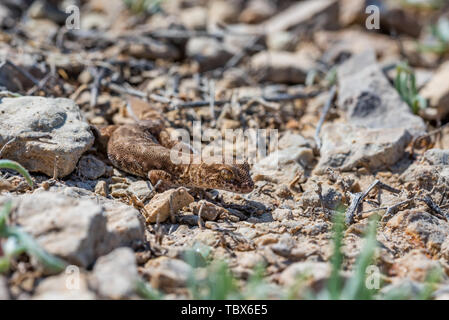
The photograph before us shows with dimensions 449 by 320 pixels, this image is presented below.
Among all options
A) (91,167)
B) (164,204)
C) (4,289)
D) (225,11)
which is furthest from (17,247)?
(225,11)

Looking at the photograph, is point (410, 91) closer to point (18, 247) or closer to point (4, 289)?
point (18, 247)

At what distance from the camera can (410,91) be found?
22.0 feet

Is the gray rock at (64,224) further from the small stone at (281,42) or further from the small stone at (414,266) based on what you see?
the small stone at (281,42)

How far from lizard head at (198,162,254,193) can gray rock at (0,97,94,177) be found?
4.40ft

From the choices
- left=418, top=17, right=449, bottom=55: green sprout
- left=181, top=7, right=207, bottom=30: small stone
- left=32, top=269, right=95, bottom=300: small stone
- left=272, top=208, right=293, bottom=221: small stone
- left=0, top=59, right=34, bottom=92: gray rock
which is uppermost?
left=181, top=7, right=207, bottom=30: small stone

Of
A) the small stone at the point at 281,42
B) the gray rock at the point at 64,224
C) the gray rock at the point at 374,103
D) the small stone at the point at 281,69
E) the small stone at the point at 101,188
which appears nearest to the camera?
the gray rock at the point at 64,224

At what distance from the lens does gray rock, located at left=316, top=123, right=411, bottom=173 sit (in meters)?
5.52

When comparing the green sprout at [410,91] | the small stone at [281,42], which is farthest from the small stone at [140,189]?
the small stone at [281,42]

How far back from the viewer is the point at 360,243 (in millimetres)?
4086

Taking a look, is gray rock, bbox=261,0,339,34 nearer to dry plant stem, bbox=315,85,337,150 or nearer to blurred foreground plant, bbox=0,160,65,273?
dry plant stem, bbox=315,85,337,150

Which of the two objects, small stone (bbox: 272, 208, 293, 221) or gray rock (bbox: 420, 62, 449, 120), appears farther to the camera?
gray rock (bbox: 420, 62, 449, 120)

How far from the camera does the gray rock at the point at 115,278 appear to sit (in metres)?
3.01

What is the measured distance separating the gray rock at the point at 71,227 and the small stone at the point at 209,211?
1088mm

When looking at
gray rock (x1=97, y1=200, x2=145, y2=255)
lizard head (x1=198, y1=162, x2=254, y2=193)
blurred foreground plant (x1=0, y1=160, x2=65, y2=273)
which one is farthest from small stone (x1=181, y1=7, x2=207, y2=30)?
blurred foreground plant (x1=0, y1=160, x2=65, y2=273)
